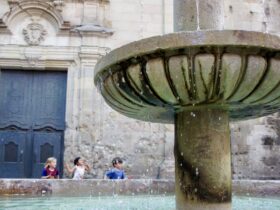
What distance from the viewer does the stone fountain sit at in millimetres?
2055

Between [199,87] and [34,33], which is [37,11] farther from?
[199,87]

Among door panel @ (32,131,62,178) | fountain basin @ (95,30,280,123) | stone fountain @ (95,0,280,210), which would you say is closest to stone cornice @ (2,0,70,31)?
door panel @ (32,131,62,178)

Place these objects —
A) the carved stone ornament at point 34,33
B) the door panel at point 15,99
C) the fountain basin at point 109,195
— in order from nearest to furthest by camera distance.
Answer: the fountain basin at point 109,195 < the door panel at point 15,99 < the carved stone ornament at point 34,33

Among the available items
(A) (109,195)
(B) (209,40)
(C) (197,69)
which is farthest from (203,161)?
(A) (109,195)

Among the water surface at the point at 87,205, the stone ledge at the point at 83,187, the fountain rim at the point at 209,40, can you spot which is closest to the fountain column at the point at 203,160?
the fountain rim at the point at 209,40

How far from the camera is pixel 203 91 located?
223 centimetres

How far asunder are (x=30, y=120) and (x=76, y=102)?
0.96m

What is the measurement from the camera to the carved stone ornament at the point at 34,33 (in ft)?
27.9

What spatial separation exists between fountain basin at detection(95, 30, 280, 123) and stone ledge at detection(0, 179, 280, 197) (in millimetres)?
2030

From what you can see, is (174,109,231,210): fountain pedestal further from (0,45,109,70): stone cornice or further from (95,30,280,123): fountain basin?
(0,45,109,70): stone cornice

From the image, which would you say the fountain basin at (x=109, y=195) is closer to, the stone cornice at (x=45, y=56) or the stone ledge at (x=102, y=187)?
the stone ledge at (x=102, y=187)

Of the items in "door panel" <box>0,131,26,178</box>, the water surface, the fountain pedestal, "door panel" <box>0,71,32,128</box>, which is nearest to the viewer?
the fountain pedestal

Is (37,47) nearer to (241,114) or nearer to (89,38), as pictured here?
(89,38)

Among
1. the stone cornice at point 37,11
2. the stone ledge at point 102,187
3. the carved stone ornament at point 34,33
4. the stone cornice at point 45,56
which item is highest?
the stone cornice at point 37,11
